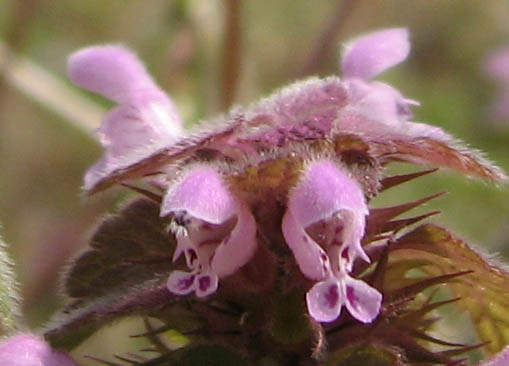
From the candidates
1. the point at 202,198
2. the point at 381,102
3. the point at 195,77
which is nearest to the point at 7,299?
the point at 202,198

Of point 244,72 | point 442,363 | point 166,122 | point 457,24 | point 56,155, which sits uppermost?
point 457,24

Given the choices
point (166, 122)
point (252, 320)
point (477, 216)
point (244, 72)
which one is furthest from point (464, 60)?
point (252, 320)

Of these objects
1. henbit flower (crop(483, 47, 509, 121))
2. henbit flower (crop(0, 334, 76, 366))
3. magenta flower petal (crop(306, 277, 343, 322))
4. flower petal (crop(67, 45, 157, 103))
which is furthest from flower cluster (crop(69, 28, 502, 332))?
henbit flower (crop(483, 47, 509, 121))

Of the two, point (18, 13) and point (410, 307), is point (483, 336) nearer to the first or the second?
point (410, 307)

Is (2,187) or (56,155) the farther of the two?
(56,155)

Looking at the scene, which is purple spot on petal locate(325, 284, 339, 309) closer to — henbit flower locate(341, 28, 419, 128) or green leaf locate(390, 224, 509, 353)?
green leaf locate(390, 224, 509, 353)

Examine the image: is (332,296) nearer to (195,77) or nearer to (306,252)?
(306,252)
